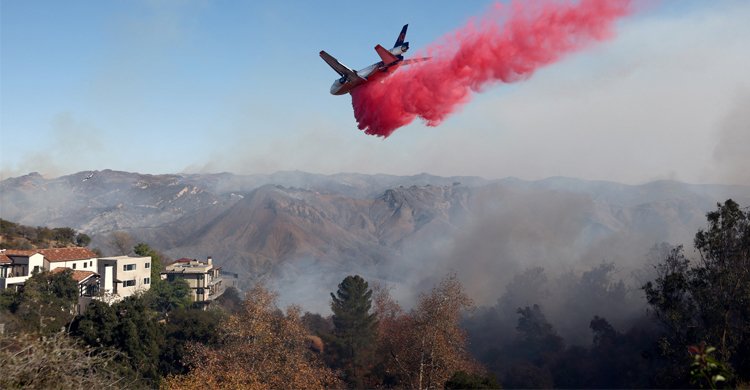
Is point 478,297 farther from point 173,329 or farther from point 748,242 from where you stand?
point 748,242

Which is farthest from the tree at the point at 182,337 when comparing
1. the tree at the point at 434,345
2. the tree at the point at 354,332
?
the tree at the point at 434,345

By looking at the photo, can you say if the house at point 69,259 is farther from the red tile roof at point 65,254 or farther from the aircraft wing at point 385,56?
the aircraft wing at point 385,56

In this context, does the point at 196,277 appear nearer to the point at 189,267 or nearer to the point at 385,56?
the point at 189,267

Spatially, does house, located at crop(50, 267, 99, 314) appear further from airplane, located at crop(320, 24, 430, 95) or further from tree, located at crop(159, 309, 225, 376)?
airplane, located at crop(320, 24, 430, 95)

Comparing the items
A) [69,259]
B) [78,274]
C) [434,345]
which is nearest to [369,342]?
[434,345]

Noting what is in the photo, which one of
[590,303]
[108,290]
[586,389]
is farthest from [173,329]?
[590,303]

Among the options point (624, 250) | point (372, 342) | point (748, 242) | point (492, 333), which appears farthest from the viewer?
point (624, 250)
